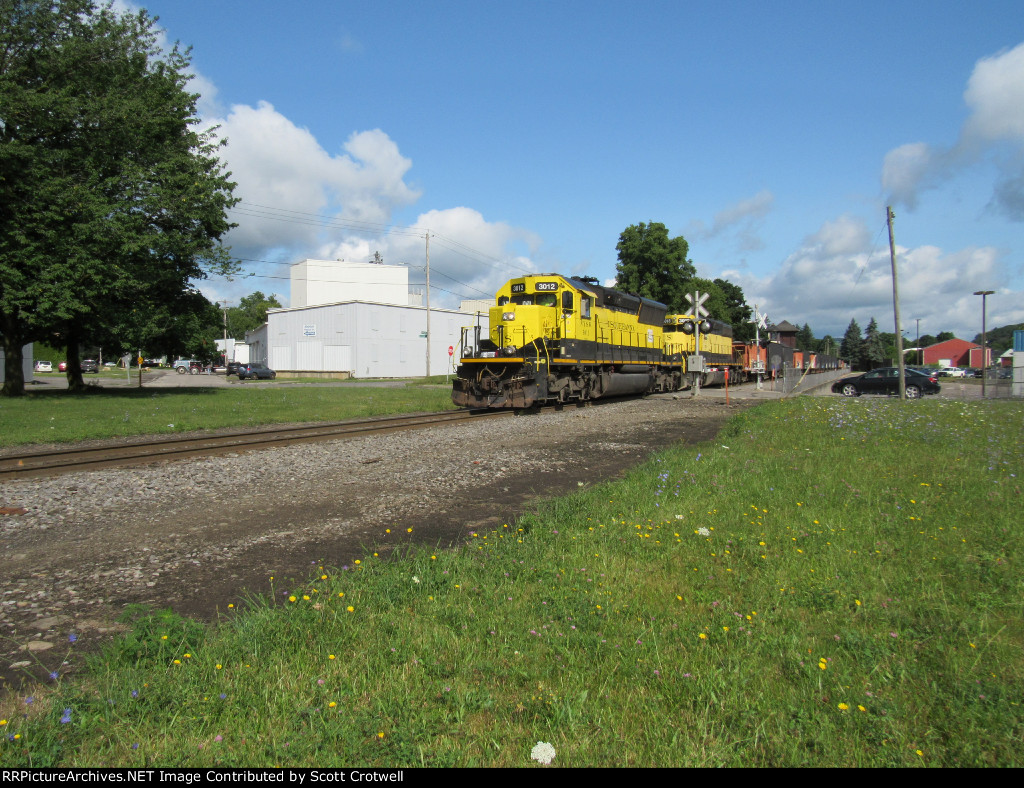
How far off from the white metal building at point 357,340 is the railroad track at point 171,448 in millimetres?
36065

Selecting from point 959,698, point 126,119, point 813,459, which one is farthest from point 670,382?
point 959,698

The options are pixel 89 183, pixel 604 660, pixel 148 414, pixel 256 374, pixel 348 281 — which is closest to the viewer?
pixel 604 660

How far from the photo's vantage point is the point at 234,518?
20.6 ft

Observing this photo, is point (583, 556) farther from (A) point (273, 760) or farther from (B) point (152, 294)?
(B) point (152, 294)

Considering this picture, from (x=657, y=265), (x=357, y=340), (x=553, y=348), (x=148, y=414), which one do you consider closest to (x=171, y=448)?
(x=148, y=414)

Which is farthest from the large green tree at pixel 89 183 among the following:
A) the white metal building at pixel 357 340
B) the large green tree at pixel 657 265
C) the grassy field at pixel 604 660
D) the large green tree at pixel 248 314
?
the large green tree at pixel 248 314

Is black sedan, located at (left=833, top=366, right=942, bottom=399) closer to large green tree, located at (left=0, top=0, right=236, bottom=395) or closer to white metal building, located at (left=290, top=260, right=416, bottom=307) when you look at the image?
large green tree, located at (left=0, top=0, right=236, bottom=395)

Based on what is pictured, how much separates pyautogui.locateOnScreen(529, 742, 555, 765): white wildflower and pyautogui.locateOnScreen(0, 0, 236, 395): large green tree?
75.5 ft

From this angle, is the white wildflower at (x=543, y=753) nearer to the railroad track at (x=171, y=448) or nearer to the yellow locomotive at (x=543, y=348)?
the railroad track at (x=171, y=448)

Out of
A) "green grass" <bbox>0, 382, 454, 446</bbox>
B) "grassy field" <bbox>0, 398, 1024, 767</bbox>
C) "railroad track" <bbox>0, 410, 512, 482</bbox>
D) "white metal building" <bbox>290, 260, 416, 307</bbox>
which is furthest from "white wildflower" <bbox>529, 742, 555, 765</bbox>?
"white metal building" <bbox>290, 260, 416, 307</bbox>

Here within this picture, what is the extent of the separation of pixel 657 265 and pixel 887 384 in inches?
1191

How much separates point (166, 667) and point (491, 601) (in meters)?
1.85

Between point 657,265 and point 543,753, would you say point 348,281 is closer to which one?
point 657,265

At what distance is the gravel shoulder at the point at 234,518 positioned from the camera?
4.17 m
